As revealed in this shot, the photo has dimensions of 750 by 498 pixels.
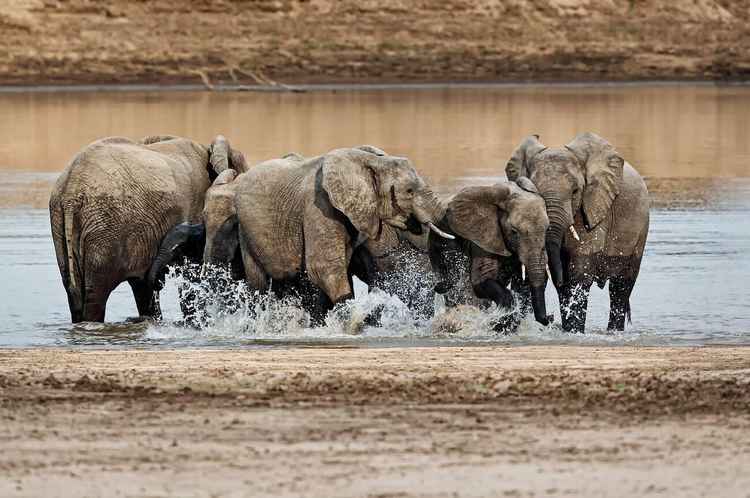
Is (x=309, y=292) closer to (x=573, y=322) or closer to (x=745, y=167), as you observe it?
(x=573, y=322)

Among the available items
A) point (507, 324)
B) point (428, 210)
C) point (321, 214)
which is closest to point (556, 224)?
point (507, 324)

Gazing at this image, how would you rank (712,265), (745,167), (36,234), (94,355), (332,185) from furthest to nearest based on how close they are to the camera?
(745,167)
(36,234)
(712,265)
(332,185)
(94,355)

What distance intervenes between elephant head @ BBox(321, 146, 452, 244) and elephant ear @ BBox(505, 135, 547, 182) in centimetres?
96

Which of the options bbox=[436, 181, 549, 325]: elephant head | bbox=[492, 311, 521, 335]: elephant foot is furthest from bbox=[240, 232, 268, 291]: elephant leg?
bbox=[492, 311, 521, 335]: elephant foot

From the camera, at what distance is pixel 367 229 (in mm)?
13039

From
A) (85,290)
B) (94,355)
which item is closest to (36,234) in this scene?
(85,290)

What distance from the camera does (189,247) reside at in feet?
47.3

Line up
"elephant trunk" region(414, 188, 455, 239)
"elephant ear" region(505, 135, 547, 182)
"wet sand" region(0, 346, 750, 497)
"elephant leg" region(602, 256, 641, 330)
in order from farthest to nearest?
"elephant ear" region(505, 135, 547, 182)
"elephant leg" region(602, 256, 641, 330)
"elephant trunk" region(414, 188, 455, 239)
"wet sand" region(0, 346, 750, 497)

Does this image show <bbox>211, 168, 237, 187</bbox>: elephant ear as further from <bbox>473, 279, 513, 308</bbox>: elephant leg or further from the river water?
<bbox>473, 279, 513, 308</bbox>: elephant leg

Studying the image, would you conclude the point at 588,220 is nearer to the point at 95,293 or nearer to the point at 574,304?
the point at 574,304

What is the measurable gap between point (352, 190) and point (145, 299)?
265 centimetres

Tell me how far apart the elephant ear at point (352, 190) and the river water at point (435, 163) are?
622 mm

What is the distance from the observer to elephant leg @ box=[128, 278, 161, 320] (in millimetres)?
14641

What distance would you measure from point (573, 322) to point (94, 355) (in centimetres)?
379
